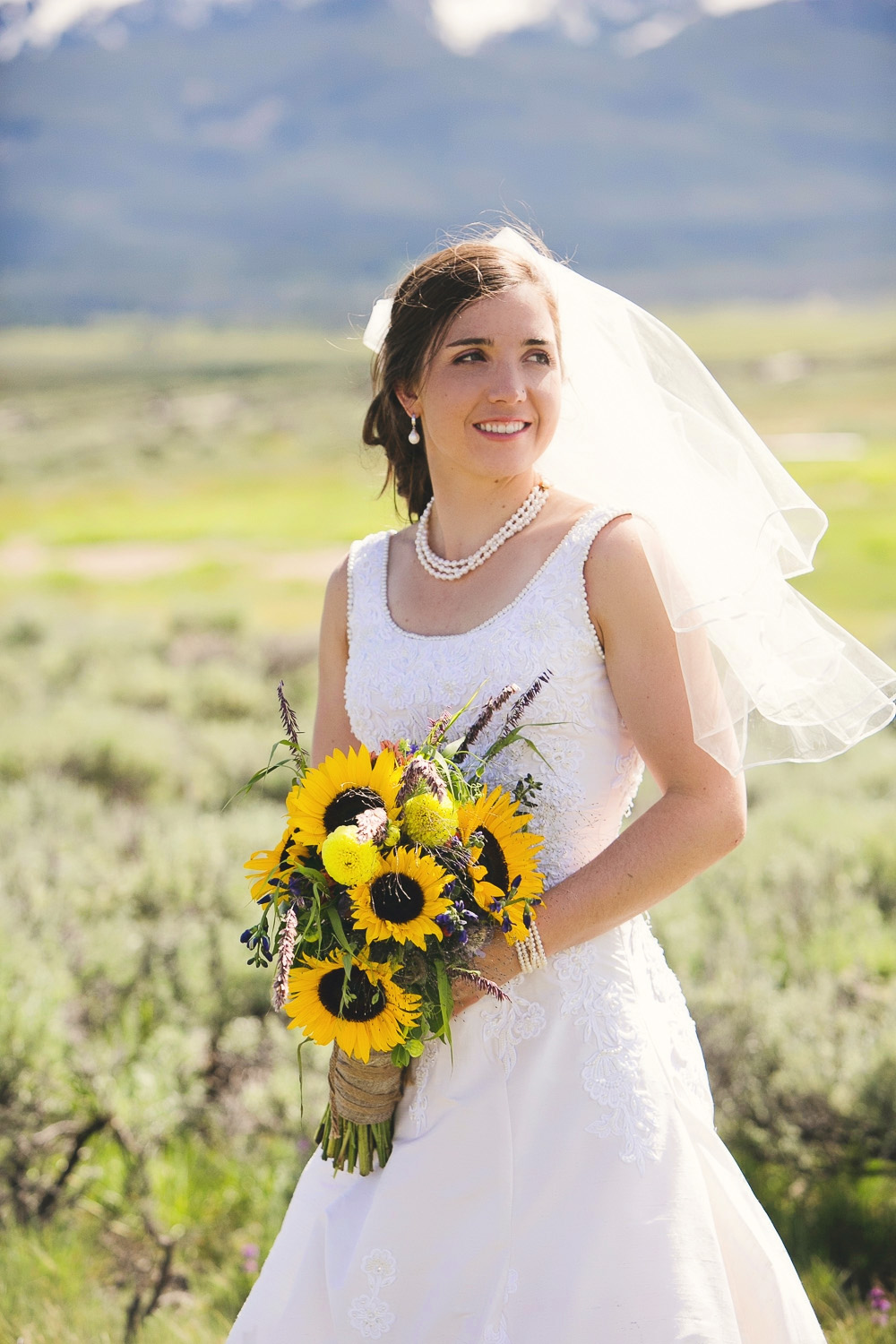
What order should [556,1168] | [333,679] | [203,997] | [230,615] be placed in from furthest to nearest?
[230,615]
[203,997]
[333,679]
[556,1168]

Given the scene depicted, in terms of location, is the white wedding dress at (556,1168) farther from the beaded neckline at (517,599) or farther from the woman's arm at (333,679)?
the woman's arm at (333,679)

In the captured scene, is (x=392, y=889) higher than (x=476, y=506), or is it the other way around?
(x=476, y=506)

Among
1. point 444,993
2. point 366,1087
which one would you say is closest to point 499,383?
point 444,993

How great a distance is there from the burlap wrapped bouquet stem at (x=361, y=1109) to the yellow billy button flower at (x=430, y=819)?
43 cm

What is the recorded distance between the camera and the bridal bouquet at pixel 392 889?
1652 mm

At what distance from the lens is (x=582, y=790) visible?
202 centimetres

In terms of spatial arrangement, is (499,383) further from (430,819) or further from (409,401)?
(430,819)

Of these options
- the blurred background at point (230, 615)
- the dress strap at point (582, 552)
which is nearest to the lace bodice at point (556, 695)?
the dress strap at point (582, 552)

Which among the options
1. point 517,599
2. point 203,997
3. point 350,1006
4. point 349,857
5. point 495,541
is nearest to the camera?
point 349,857

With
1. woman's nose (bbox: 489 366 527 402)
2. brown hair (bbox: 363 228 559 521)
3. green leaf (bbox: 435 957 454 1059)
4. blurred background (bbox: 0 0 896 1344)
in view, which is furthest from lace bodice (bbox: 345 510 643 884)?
blurred background (bbox: 0 0 896 1344)

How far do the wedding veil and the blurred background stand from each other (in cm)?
30

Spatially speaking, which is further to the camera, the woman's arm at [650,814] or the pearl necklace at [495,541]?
the pearl necklace at [495,541]

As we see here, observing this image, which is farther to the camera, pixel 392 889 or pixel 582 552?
pixel 582 552

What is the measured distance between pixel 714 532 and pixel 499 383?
48 centimetres
